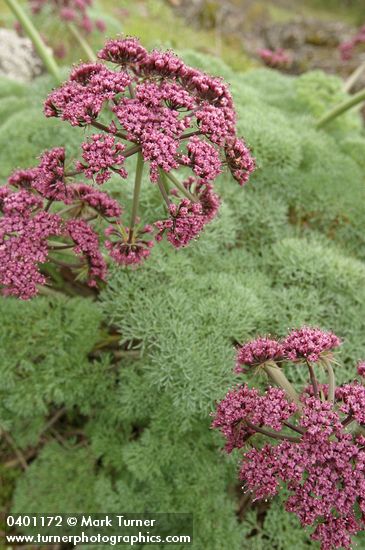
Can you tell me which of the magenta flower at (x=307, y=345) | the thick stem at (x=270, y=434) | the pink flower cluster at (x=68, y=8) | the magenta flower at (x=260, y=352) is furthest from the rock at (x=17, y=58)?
the thick stem at (x=270, y=434)

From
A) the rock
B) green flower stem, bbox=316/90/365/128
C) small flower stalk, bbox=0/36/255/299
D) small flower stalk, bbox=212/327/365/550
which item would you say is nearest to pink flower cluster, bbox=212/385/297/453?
small flower stalk, bbox=212/327/365/550

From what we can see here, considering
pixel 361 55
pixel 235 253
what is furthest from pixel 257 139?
pixel 361 55

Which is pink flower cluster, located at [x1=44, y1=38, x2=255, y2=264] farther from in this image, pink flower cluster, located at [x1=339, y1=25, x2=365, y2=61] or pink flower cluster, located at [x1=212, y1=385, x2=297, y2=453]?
pink flower cluster, located at [x1=339, y1=25, x2=365, y2=61]

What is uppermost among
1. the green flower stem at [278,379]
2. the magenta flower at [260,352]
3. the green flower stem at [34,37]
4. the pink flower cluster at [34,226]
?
the green flower stem at [34,37]

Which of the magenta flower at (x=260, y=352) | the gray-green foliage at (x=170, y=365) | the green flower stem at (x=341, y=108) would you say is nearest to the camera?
the magenta flower at (x=260, y=352)

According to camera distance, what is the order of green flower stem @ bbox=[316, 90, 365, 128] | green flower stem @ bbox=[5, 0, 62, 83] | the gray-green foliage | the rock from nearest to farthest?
1. the gray-green foliage
2. green flower stem @ bbox=[316, 90, 365, 128]
3. green flower stem @ bbox=[5, 0, 62, 83]
4. the rock

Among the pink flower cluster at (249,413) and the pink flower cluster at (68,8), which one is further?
the pink flower cluster at (68,8)

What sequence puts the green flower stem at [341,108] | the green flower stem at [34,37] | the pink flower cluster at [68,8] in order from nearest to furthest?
the green flower stem at [341,108] → the green flower stem at [34,37] → the pink flower cluster at [68,8]

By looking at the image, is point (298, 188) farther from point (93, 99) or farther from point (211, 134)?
point (93, 99)

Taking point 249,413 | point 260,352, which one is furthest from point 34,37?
point 249,413

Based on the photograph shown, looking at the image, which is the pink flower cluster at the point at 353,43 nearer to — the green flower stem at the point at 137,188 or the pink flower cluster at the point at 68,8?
the pink flower cluster at the point at 68,8
